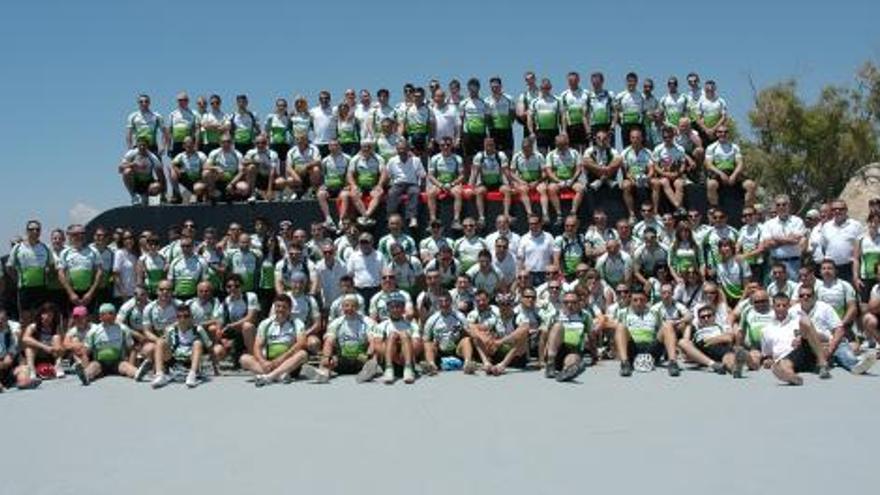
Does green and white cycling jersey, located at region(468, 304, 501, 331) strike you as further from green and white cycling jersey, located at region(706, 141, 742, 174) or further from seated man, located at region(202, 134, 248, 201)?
seated man, located at region(202, 134, 248, 201)

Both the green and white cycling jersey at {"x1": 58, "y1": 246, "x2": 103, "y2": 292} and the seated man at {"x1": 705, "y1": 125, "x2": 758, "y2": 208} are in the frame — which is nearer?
the green and white cycling jersey at {"x1": 58, "y1": 246, "x2": 103, "y2": 292}

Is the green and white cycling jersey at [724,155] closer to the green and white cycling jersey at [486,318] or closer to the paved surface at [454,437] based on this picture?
the paved surface at [454,437]

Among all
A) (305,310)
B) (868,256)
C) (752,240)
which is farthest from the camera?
(752,240)

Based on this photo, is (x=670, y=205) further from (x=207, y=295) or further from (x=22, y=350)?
(x=22, y=350)

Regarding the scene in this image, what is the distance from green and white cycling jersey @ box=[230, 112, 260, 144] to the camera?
15000mm


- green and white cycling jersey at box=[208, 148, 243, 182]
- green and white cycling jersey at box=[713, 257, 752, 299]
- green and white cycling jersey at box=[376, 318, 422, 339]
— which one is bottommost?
green and white cycling jersey at box=[376, 318, 422, 339]

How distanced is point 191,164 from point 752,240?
8.91m

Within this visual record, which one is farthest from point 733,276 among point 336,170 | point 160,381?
point 160,381

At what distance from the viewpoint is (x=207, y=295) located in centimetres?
1130

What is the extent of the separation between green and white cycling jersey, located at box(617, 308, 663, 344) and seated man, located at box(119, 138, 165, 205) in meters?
8.34

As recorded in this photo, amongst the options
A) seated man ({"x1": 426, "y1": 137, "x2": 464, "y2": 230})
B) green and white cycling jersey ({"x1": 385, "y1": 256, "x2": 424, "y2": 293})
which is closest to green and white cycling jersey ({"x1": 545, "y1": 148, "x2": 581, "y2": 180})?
seated man ({"x1": 426, "y1": 137, "x2": 464, "y2": 230})

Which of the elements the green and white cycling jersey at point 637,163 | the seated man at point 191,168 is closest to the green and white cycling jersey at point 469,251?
the green and white cycling jersey at point 637,163

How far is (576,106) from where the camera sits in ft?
47.2

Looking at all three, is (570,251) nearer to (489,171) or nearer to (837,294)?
(489,171)
